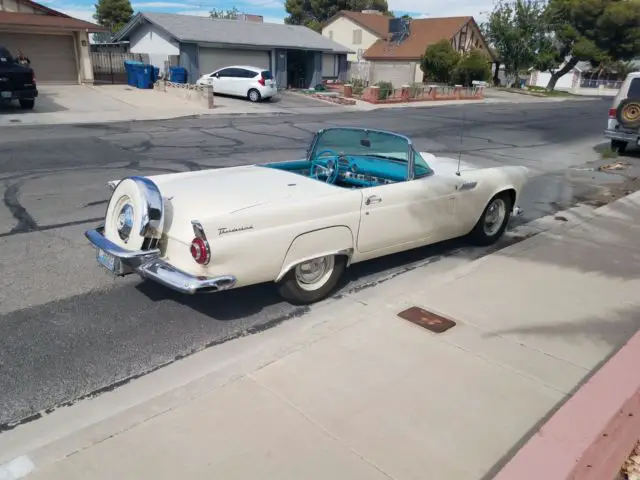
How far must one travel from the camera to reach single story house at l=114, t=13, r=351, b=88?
29438 mm

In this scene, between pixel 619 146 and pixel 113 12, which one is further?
pixel 113 12

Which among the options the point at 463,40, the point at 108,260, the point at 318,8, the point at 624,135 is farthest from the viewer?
the point at 318,8

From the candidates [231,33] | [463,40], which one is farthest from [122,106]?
[463,40]

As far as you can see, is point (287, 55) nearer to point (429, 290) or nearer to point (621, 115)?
point (621, 115)

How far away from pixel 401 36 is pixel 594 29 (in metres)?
20.5

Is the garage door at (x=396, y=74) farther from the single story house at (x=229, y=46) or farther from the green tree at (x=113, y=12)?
the green tree at (x=113, y=12)

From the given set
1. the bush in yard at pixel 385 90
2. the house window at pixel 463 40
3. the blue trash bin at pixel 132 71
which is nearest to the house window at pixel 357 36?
the house window at pixel 463 40

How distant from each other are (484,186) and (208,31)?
2852 cm

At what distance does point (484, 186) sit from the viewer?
5965 millimetres

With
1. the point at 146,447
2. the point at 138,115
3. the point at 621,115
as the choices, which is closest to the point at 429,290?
the point at 146,447

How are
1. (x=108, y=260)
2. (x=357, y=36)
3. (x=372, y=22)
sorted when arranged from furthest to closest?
(x=357, y=36), (x=372, y=22), (x=108, y=260)

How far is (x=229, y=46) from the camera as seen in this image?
98.6 ft

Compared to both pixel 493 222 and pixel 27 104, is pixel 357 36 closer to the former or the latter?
pixel 27 104

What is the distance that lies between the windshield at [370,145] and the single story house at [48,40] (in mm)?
Answer: 24147
